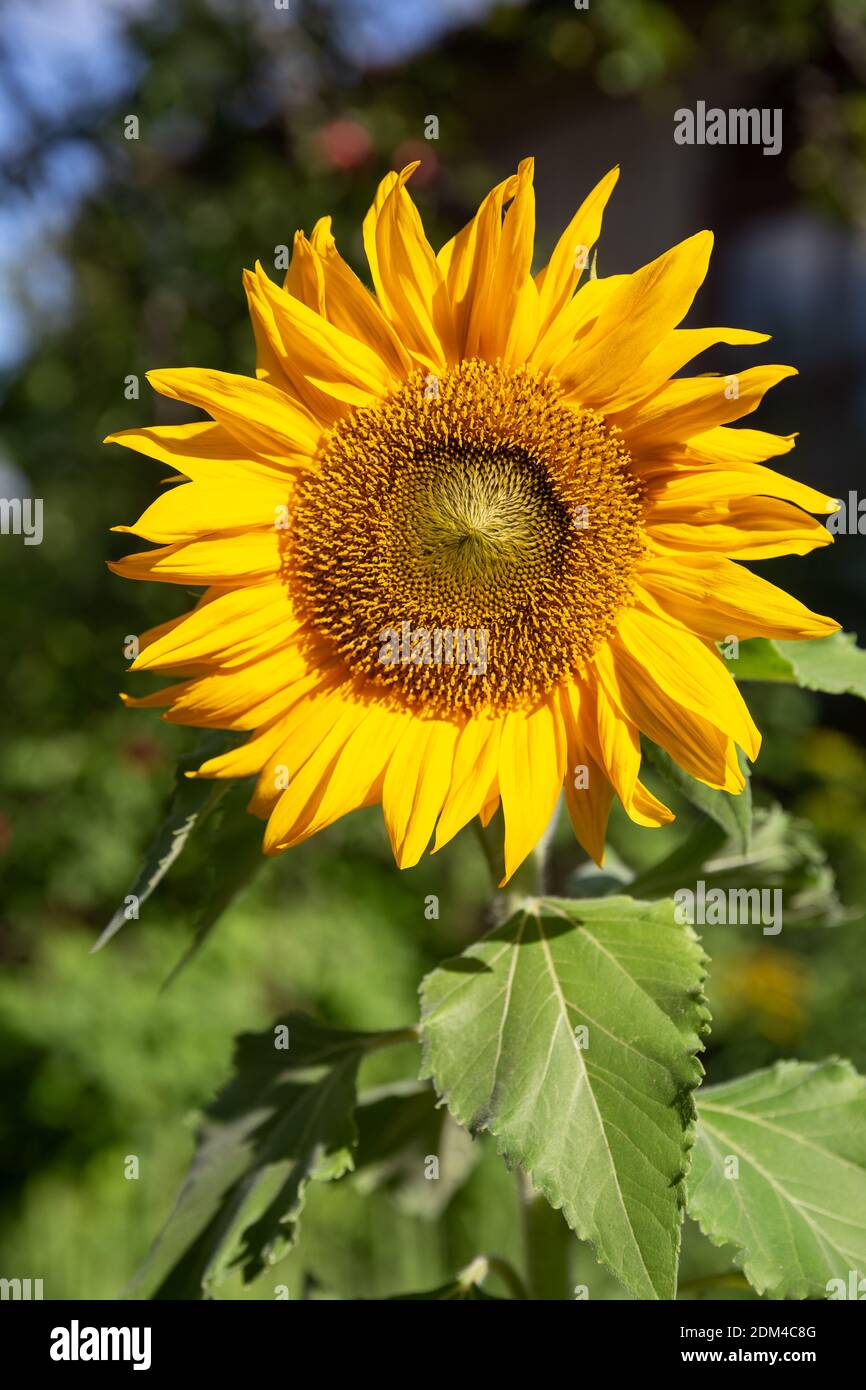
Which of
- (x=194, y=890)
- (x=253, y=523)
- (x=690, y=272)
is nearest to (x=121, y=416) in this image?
(x=194, y=890)

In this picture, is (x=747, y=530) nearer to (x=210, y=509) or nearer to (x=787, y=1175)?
(x=210, y=509)

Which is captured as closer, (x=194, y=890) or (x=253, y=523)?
(x=253, y=523)

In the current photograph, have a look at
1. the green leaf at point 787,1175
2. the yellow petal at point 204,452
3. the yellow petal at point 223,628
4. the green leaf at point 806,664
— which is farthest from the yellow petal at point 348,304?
the green leaf at point 787,1175

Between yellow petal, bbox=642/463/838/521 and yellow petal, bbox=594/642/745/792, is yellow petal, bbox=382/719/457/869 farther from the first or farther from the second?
yellow petal, bbox=642/463/838/521

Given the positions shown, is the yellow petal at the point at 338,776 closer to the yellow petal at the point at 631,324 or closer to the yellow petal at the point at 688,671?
the yellow petal at the point at 688,671

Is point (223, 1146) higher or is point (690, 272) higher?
point (690, 272)

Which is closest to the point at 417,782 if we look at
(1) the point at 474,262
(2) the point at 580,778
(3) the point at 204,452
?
(2) the point at 580,778

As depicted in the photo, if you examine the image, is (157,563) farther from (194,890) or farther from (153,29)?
(153,29)
